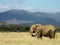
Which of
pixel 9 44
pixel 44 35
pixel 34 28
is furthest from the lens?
pixel 34 28

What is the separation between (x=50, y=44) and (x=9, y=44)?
2393 millimetres

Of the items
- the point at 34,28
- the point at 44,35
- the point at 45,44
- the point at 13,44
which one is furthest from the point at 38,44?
the point at 34,28

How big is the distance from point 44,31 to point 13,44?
362 inches

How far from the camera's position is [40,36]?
2438 centimetres

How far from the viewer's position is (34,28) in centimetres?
2816

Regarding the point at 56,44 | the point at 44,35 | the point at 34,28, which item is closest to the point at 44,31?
the point at 44,35

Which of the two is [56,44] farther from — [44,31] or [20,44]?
[44,31]

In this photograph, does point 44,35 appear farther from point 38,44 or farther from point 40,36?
point 38,44

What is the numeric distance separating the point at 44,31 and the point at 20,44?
907 centimetres

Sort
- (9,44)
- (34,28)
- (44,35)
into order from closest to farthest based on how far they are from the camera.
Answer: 1. (9,44)
2. (44,35)
3. (34,28)

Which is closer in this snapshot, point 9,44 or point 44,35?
point 9,44

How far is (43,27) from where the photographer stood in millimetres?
24625

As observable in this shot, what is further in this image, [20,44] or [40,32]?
[40,32]

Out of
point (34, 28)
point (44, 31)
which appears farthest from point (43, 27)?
point (34, 28)
